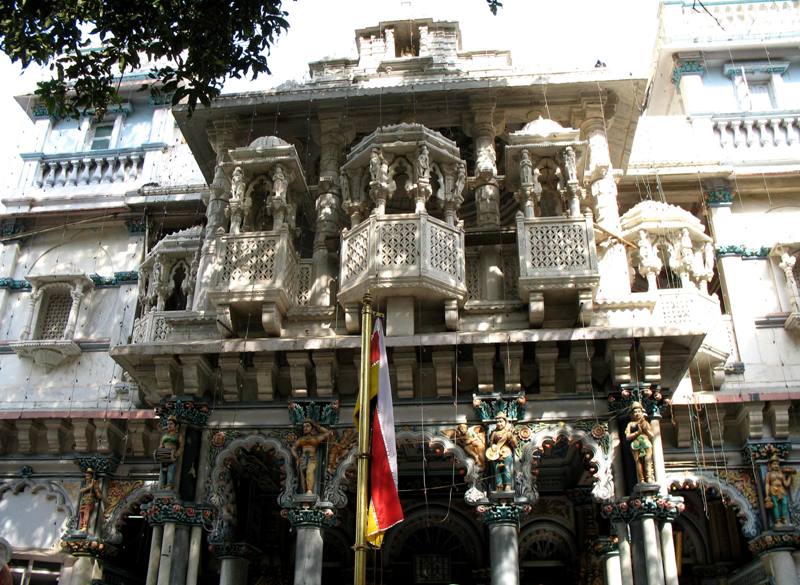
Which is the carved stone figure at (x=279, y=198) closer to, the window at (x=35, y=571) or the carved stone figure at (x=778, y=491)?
the window at (x=35, y=571)

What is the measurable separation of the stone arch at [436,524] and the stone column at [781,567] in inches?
187

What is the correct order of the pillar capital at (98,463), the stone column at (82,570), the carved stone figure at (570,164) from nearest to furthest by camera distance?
1. the carved stone figure at (570,164)
2. the stone column at (82,570)
3. the pillar capital at (98,463)

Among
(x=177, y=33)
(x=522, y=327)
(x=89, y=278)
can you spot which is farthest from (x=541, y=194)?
(x=89, y=278)

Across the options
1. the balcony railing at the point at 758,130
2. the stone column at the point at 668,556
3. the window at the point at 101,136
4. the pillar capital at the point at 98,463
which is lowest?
the stone column at the point at 668,556

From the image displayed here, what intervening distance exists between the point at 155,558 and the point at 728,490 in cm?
885

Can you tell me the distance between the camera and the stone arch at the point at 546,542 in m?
14.7

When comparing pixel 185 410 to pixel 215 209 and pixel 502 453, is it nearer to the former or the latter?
pixel 215 209

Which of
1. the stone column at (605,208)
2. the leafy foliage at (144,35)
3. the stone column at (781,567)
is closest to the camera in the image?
the leafy foliage at (144,35)

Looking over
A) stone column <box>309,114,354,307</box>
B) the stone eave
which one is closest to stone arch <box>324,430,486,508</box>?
the stone eave

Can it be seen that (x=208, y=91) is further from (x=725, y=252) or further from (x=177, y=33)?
(x=725, y=252)

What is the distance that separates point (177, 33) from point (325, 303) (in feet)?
14.8

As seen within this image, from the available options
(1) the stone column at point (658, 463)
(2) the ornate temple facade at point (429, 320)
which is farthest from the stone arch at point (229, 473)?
(1) the stone column at point (658, 463)

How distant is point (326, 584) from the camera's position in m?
15.1

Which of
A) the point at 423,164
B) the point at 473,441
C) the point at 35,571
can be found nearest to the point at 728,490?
the point at 473,441
